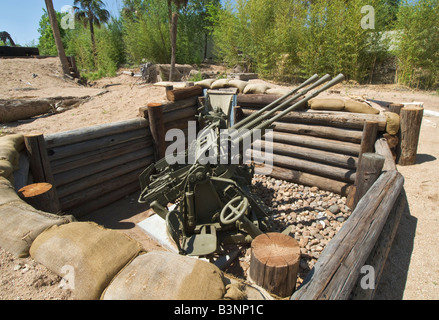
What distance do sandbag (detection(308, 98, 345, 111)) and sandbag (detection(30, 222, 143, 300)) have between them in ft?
16.1

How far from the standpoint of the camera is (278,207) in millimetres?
4984

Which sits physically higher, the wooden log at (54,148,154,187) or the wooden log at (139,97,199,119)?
the wooden log at (139,97,199,119)

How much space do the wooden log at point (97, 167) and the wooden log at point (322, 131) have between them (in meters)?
3.16

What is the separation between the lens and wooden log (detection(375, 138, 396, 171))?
151 inches

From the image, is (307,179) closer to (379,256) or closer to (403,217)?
(403,217)

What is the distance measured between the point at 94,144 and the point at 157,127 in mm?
1409

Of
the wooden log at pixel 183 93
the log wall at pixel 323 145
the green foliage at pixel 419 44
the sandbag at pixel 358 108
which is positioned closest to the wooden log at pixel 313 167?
the log wall at pixel 323 145

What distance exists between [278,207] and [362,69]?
10.7 metres

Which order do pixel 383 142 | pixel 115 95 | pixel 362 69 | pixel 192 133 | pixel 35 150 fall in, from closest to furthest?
pixel 35 150, pixel 383 142, pixel 192 133, pixel 115 95, pixel 362 69

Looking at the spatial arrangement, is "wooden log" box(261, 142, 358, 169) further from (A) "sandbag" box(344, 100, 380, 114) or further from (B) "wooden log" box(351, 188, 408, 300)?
(B) "wooden log" box(351, 188, 408, 300)

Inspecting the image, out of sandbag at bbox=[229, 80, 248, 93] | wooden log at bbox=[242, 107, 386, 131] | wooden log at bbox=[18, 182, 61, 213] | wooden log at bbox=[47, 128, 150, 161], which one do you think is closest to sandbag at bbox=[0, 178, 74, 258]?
wooden log at bbox=[18, 182, 61, 213]

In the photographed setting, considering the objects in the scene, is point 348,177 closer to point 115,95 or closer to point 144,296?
point 144,296
